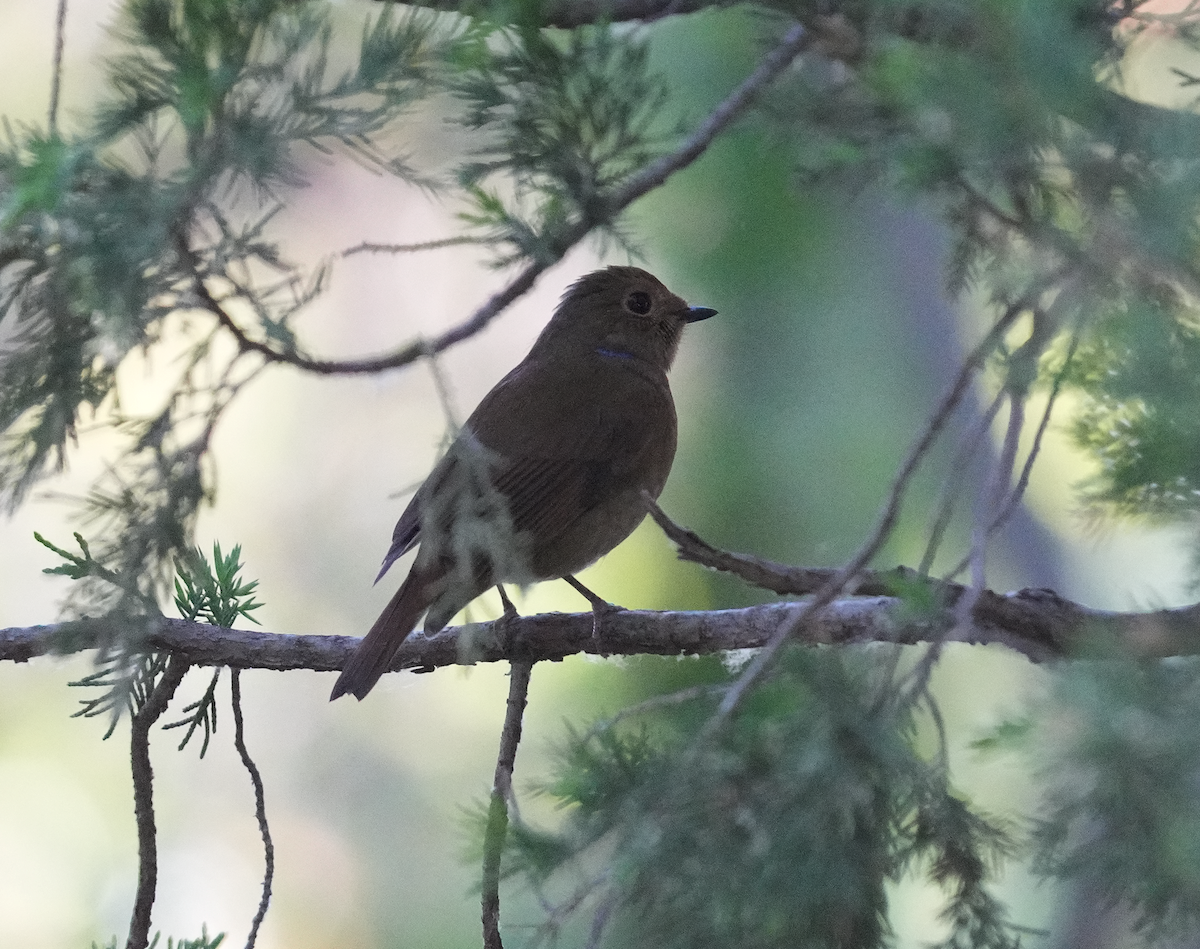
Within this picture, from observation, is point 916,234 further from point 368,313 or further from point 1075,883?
point 1075,883

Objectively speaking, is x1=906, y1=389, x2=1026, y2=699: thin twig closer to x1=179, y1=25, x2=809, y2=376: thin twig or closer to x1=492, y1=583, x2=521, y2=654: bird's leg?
x1=179, y1=25, x2=809, y2=376: thin twig

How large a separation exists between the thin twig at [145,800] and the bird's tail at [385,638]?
0.87 ft

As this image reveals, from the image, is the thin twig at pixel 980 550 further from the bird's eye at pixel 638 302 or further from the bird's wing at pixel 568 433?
the bird's eye at pixel 638 302

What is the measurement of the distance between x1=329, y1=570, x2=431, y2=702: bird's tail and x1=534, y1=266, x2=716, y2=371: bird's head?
1068mm

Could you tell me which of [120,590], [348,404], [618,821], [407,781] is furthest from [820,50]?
[407,781]

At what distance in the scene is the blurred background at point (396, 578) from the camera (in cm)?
291

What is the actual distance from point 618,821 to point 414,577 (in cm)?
88

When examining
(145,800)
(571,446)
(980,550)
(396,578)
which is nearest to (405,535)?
(571,446)

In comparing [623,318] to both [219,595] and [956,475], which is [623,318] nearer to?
[219,595]

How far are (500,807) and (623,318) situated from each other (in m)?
1.74

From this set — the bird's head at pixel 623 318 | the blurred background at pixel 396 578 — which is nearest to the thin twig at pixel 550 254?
the blurred background at pixel 396 578

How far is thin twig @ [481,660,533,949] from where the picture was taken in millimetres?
1207

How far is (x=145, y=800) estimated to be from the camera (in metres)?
1.81

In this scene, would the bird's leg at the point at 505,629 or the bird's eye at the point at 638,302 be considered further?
the bird's eye at the point at 638,302
